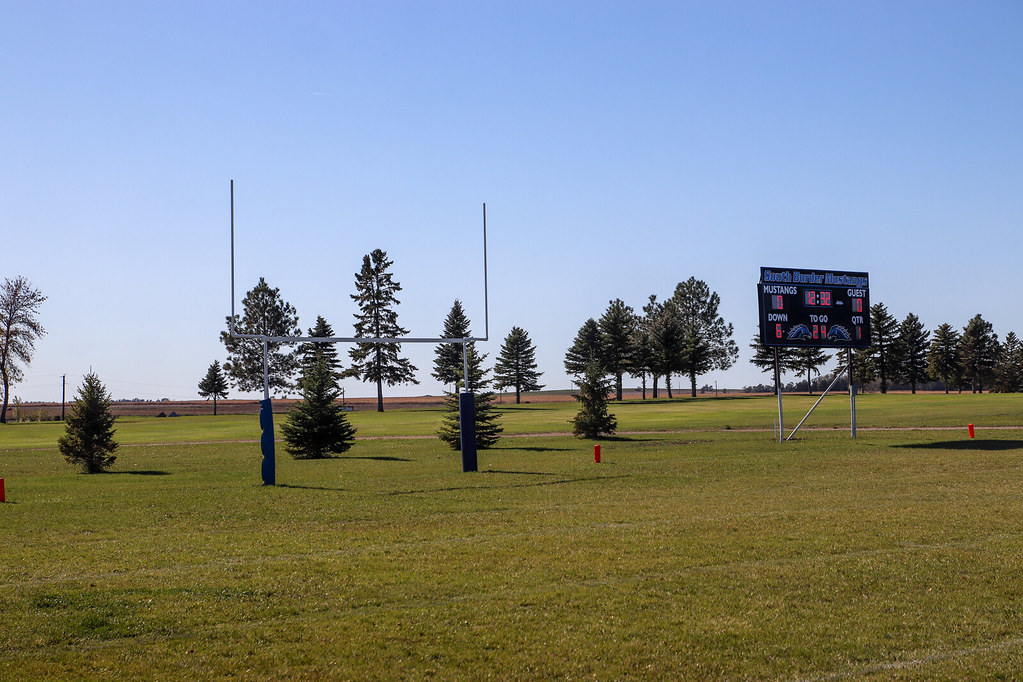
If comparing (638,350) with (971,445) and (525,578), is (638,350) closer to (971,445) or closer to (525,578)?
(971,445)

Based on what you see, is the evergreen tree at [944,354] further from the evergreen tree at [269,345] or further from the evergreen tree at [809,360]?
the evergreen tree at [269,345]

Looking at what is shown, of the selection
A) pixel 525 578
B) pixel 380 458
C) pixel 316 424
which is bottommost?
pixel 380 458

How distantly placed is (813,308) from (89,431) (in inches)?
1096

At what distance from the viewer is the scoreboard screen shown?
34531 mm

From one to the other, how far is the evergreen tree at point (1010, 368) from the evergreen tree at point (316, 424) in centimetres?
9549

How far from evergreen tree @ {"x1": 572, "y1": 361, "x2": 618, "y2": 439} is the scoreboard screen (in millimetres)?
11261

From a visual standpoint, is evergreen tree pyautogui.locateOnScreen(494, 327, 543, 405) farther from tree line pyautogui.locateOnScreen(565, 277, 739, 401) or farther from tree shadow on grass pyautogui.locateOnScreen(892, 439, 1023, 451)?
tree shadow on grass pyautogui.locateOnScreen(892, 439, 1023, 451)

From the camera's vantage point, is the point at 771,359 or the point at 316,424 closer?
the point at 316,424

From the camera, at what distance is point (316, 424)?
1441 inches

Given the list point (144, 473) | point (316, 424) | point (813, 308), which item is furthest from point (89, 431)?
point (813, 308)

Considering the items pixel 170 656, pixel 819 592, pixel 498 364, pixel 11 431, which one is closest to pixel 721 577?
pixel 819 592

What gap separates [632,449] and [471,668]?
2895 centimetres

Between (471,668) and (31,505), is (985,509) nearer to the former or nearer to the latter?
(471,668)

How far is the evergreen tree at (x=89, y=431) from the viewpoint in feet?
99.9
